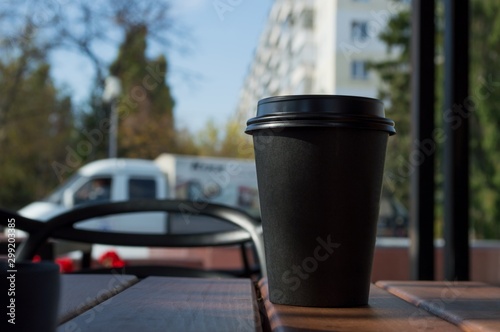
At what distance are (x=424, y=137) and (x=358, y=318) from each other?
2217 millimetres

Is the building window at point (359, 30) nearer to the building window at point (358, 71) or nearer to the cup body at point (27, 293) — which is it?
the building window at point (358, 71)

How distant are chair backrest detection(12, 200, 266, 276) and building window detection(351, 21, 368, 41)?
1689 centimetres

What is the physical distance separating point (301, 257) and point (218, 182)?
12539 mm

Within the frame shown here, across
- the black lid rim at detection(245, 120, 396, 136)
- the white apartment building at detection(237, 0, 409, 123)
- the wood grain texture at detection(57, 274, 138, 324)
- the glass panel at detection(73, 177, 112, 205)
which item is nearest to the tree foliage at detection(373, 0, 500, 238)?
the white apartment building at detection(237, 0, 409, 123)

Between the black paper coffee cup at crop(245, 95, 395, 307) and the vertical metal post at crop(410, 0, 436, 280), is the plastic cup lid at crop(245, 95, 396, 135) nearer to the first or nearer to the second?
the black paper coffee cup at crop(245, 95, 395, 307)

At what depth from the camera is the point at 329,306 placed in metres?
0.82

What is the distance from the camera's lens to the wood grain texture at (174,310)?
25.3 inches

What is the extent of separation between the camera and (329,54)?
19.6 m

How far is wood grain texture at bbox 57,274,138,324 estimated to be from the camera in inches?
29.0

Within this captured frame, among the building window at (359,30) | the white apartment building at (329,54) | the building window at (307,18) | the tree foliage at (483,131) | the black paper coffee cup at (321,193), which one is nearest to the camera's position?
the black paper coffee cup at (321,193)

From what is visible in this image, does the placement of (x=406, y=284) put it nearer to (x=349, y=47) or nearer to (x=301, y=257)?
(x=301, y=257)

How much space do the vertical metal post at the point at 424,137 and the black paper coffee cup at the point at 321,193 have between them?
2.12 meters

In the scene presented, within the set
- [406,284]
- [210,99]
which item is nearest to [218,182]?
[210,99]

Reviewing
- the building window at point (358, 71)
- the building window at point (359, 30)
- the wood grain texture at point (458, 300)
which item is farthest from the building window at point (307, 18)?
the wood grain texture at point (458, 300)
